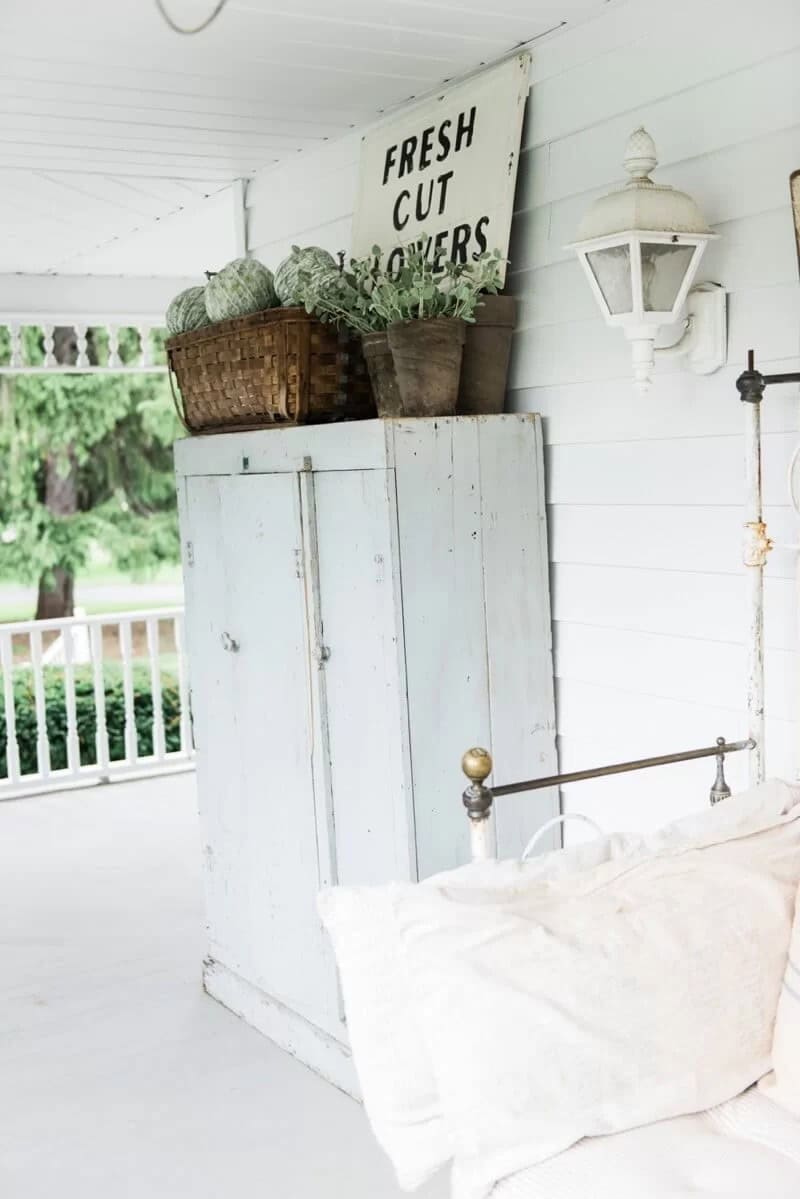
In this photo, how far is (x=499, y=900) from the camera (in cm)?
175

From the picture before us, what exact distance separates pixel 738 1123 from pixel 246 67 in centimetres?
235

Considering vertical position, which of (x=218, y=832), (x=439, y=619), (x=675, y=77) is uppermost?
(x=675, y=77)

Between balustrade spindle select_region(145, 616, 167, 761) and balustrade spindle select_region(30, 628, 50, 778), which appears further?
balustrade spindle select_region(145, 616, 167, 761)

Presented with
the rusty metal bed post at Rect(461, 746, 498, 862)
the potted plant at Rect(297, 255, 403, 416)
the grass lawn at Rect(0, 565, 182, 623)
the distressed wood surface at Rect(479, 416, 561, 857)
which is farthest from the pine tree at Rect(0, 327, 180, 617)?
the rusty metal bed post at Rect(461, 746, 498, 862)

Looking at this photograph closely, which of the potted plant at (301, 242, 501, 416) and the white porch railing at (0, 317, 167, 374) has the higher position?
the white porch railing at (0, 317, 167, 374)

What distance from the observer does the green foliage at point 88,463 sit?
1009cm

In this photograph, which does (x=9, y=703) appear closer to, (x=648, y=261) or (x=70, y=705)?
(x=70, y=705)

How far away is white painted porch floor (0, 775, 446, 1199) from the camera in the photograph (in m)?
2.59

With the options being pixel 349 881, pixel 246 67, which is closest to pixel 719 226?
pixel 246 67

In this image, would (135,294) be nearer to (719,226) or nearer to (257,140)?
(257,140)

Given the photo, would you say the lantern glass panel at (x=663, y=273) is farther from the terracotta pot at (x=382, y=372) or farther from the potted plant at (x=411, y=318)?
the terracotta pot at (x=382, y=372)

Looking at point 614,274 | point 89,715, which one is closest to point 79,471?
point 89,715

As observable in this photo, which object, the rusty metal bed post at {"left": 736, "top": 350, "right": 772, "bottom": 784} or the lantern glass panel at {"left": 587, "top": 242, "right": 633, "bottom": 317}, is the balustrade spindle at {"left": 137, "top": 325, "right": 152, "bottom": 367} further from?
the rusty metal bed post at {"left": 736, "top": 350, "right": 772, "bottom": 784}

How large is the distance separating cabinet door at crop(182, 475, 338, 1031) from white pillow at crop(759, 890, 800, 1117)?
140 centimetres
